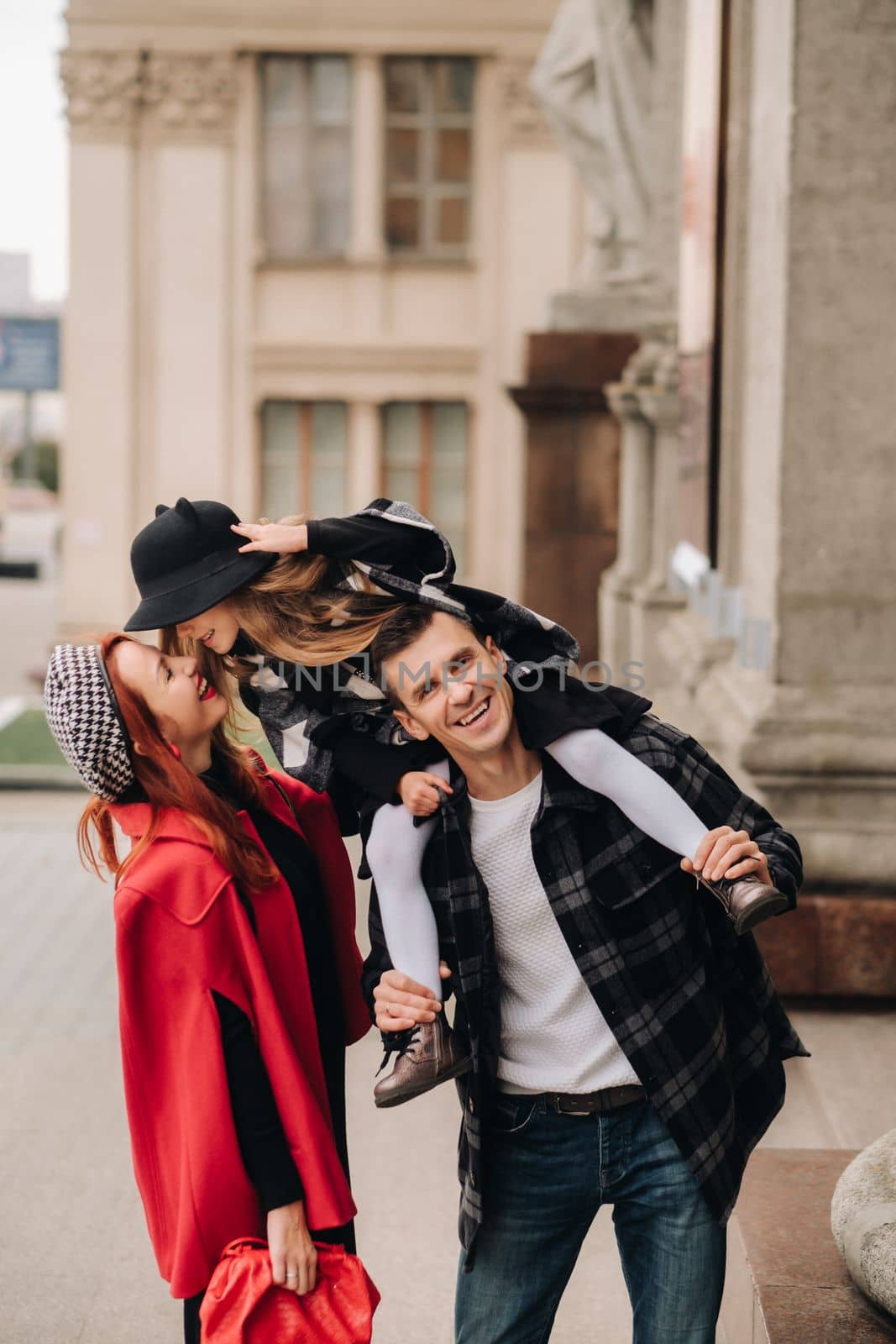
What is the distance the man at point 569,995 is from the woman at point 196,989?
0.21 meters

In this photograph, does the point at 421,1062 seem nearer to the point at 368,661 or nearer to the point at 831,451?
the point at 368,661

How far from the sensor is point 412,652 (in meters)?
2.78

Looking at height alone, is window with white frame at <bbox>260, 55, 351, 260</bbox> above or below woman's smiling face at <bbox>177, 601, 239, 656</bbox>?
above

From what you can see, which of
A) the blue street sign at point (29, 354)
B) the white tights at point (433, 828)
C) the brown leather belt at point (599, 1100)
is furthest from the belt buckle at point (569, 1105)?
the blue street sign at point (29, 354)

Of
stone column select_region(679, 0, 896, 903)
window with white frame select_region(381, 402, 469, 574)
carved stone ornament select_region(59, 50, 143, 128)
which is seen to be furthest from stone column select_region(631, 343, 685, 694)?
carved stone ornament select_region(59, 50, 143, 128)


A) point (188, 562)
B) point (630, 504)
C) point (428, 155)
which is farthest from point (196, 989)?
point (428, 155)

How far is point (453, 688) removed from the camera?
9.01ft

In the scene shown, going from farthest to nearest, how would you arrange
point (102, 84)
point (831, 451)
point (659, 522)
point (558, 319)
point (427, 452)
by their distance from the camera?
point (427, 452), point (102, 84), point (558, 319), point (659, 522), point (831, 451)

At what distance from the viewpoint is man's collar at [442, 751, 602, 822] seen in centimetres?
284

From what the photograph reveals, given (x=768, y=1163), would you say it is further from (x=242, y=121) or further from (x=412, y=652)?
(x=242, y=121)

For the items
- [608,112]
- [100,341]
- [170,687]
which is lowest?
[170,687]

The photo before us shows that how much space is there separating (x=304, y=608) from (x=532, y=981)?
0.73 m

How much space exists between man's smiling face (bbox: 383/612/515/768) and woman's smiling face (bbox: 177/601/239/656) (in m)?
0.29

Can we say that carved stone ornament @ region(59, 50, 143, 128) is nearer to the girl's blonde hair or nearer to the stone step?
the stone step
